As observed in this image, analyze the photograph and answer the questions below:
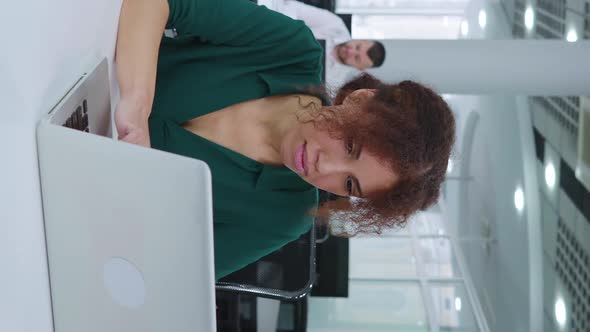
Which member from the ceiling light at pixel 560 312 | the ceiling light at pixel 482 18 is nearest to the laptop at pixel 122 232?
the ceiling light at pixel 560 312

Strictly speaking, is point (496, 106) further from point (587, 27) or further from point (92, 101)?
point (92, 101)

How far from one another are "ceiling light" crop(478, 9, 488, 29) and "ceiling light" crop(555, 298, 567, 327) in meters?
2.98

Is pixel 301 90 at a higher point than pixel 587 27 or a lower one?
lower

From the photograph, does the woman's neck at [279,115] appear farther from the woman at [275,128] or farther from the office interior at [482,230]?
the office interior at [482,230]

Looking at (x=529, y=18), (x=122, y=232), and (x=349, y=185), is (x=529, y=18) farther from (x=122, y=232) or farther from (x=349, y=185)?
(x=122, y=232)

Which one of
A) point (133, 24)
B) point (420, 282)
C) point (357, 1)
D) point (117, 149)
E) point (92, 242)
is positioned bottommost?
point (420, 282)

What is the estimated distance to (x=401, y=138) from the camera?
1.42 metres

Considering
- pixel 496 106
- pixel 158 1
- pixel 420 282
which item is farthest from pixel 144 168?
pixel 420 282

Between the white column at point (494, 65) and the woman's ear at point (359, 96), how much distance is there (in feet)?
8.25

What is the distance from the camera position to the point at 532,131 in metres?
5.73

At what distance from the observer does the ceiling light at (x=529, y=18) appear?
19.4 feet

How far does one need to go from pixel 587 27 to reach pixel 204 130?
12.4 feet

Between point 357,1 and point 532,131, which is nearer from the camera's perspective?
point 532,131

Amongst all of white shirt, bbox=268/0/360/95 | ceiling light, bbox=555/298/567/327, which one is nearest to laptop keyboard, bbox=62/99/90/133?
white shirt, bbox=268/0/360/95
